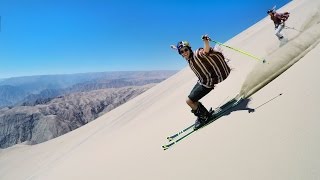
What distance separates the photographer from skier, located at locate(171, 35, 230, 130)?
5.62m

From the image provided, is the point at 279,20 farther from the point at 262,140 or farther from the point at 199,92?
the point at 262,140

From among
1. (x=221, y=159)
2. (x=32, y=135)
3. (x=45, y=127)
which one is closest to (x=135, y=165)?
(x=221, y=159)

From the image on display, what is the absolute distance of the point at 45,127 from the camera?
169000mm

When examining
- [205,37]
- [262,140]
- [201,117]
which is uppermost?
[205,37]

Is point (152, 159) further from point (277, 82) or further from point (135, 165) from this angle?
point (277, 82)

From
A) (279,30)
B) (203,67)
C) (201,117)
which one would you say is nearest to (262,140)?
Result: (201,117)

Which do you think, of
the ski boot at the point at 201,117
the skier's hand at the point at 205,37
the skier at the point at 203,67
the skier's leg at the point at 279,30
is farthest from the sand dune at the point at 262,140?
the skier's leg at the point at 279,30

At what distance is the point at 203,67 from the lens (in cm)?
571

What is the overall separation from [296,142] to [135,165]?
282 cm

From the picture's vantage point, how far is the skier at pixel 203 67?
5.62m

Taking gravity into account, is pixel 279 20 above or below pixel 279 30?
above

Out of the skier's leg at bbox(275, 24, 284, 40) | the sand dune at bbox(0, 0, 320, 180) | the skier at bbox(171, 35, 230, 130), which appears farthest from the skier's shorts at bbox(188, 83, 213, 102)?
the skier's leg at bbox(275, 24, 284, 40)

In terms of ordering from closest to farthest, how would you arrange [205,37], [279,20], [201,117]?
1. [205,37]
2. [201,117]
3. [279,20]

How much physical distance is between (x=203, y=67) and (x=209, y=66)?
0.37 feet
